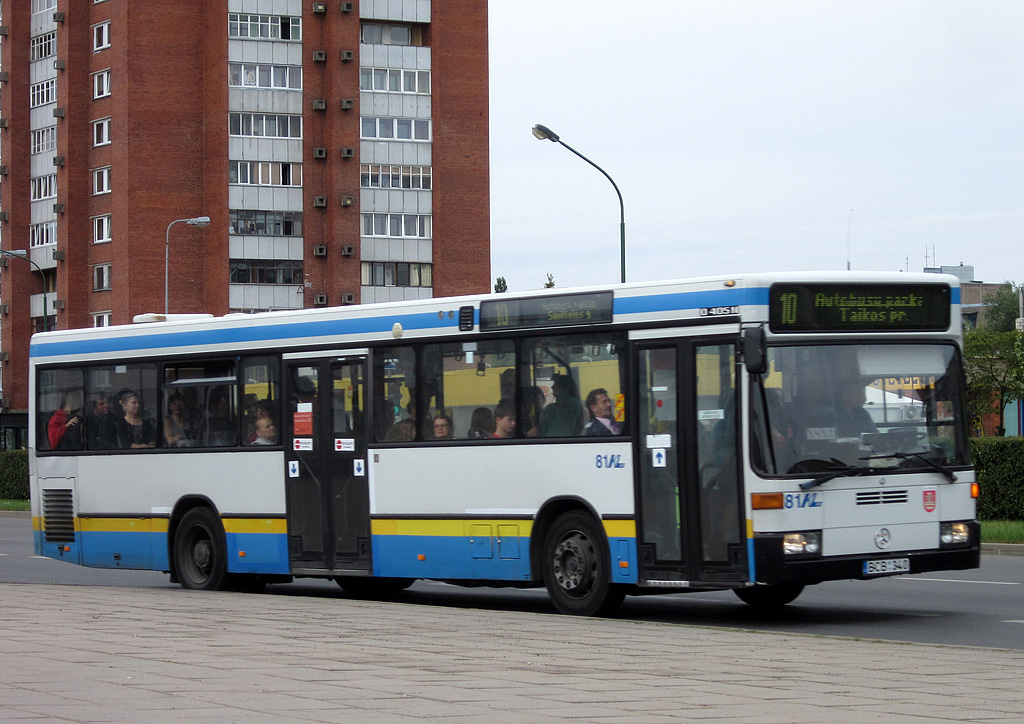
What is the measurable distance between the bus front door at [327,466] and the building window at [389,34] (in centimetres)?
6055

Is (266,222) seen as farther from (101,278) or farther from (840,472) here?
(840,472)

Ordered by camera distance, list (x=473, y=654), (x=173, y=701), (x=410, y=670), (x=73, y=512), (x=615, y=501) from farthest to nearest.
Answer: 1. (x=73, y=512)
2. (x=615, y=501)
3. (x=473, y=654)
4. (x=410, y=670)
5. (x=173, y=701)

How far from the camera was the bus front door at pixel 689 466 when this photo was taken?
→ 13055mm

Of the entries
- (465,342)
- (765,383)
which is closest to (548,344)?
(465,342)

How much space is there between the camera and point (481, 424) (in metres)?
15.2

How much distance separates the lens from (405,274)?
75.8m

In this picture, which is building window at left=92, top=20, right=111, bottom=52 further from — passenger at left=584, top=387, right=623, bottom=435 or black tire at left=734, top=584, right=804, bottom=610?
black tire at left=734, top=584, right=804, bottom=610

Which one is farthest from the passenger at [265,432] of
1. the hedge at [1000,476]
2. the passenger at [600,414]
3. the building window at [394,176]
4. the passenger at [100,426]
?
the building window at [394,176]

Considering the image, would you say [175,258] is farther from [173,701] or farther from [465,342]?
[173,701]

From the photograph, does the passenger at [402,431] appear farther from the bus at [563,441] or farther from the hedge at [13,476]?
the hedge at [13,476]

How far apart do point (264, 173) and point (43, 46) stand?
14.9 meters

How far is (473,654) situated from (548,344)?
4.56m

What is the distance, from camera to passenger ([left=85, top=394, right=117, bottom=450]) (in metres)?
18.9

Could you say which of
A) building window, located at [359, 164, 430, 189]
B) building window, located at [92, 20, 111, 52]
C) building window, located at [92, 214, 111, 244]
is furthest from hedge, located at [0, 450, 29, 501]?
building window, located at [92, 20, 111, 52]
